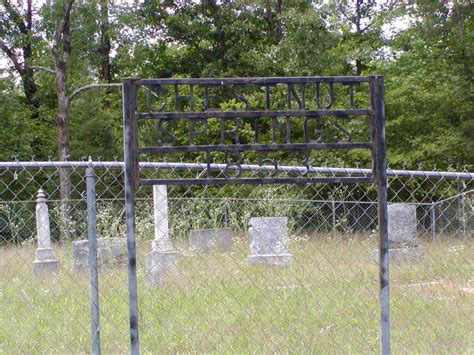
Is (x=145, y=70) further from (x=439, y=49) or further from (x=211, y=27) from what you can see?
(x=439, y=49)

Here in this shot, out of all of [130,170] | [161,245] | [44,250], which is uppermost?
[130,170]

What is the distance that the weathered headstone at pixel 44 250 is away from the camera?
10.1 metres

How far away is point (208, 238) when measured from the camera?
1112cm

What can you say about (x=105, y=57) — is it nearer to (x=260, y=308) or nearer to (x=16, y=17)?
(x=16, y=17)

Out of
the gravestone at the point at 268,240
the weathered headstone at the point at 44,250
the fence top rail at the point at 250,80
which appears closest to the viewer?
the fence top rail at the point at 250,80

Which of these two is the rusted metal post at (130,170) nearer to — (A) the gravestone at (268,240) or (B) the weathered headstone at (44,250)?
(A) the gravestone at (268,240)

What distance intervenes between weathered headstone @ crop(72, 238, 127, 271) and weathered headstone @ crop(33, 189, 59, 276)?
34 cm

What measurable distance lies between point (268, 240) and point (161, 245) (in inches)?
72.6

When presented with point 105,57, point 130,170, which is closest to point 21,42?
point 105,57

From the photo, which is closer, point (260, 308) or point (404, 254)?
point (260, 308)

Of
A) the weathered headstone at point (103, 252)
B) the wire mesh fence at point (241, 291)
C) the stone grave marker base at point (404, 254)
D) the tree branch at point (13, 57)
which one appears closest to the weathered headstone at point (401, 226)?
the wire mesh fence at point (241, 291)

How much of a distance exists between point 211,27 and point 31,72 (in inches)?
239

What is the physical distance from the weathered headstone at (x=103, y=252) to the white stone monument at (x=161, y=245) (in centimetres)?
40

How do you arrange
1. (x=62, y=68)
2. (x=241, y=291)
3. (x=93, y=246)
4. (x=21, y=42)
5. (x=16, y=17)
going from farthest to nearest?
(x=16, y=17), (x=21, y=42), (x=62, y=68), (x=241, y=291), (x=93, y=246)
